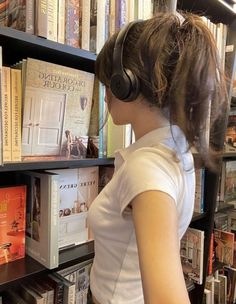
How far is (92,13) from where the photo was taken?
876mm

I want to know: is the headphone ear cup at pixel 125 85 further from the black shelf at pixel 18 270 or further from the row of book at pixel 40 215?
the black shelf at pixel 18 270

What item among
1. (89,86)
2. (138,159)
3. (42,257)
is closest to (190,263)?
(42,257)

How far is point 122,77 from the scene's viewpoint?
21.8 inches

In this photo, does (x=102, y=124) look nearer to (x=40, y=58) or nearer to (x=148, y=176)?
(x=40, y=58)

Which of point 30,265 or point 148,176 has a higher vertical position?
point 148,176

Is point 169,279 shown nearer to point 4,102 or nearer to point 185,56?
point 185,56

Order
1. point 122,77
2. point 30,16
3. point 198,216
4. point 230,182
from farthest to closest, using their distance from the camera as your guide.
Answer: point 230,182 < point 198,216 < point 30,16 < point 122,77

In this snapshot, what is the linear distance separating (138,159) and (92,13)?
1.96 ft

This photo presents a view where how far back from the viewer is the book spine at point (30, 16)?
0.72m

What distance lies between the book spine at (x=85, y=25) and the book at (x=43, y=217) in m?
0.39

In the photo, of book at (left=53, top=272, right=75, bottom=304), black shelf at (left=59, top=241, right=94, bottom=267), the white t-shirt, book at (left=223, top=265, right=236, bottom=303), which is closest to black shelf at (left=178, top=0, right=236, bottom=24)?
the white t-shirt

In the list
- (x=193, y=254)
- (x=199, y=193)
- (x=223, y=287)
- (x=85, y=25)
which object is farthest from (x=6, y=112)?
(x=223, y=287)

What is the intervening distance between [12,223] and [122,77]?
537 mm

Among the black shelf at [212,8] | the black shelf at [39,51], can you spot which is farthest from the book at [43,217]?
the black shelf at [212,8]
